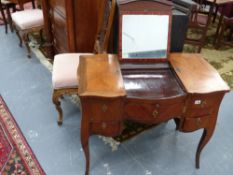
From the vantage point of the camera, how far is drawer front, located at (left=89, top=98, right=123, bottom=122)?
1.32 meters

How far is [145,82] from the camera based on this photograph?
1443 mm

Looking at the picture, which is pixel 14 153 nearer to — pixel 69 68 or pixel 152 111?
pixel 69 68

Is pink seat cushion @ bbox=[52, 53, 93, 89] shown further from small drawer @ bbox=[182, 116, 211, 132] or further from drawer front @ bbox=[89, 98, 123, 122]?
small drawer @ bbox=[182, 116, 211, 132]

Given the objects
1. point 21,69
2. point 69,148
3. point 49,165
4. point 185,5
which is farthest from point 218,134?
point 21,69

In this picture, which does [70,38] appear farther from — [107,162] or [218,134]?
[218,134]

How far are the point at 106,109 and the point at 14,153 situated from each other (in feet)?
3.16

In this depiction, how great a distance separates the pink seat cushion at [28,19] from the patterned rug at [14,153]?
49.7 inches

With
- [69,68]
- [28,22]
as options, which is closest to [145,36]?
[69,68]

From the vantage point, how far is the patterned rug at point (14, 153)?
174 centimetres

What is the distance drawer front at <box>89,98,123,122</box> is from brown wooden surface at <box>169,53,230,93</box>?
0.40 meters

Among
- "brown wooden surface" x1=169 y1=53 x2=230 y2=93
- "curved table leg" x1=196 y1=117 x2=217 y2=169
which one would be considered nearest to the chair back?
"brown wooden surface" x1=169 y1=53 x2=230 y2=93

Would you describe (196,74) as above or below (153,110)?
above

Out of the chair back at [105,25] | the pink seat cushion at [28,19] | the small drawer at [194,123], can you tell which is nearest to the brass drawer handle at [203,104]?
the small drawer at [194,123]

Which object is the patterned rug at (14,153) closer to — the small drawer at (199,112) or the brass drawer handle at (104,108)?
the brass drawer handle at (104,108)
